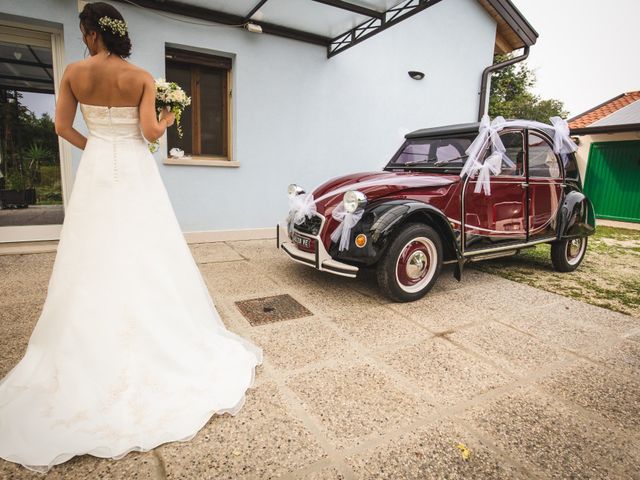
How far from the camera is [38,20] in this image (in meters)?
4.98

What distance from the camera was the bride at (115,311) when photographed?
73.1 inches

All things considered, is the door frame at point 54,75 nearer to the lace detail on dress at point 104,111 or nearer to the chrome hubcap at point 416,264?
the lace detail on dress at point 104,111

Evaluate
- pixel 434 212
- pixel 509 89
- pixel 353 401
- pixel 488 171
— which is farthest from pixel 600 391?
pixel 509 89

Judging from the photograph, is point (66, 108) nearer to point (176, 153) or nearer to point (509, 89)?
point (176, 153)

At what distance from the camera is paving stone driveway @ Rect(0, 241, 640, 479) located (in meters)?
1.79

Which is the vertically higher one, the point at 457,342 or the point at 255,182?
the point at 255,182

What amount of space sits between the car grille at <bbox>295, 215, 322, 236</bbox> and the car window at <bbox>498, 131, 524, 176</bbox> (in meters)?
2.38

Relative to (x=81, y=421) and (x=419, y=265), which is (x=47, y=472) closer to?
(x=81, y=421)

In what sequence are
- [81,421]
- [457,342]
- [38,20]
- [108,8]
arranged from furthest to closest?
[38,20] → [457,342] → [108,8] → [81,421]

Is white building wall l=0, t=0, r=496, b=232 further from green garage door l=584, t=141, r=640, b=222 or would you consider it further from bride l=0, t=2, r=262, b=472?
green garage door l=584, t=141, r=640, b=222

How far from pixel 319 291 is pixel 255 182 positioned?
338 centimetres

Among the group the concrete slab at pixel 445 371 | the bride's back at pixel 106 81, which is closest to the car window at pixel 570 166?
the concrete slab at pixel 445 371

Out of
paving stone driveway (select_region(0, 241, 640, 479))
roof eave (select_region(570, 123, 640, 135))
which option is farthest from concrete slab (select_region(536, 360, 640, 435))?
roof eave (select_region(570, 123, 640, 135))

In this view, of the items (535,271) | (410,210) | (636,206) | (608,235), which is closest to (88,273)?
(410,210)
